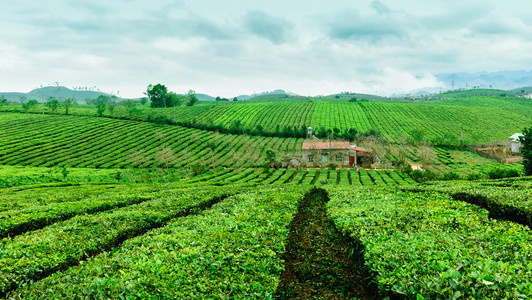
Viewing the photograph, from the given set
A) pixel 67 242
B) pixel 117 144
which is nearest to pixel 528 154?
pixel 67 242

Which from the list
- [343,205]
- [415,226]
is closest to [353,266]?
[415,226]

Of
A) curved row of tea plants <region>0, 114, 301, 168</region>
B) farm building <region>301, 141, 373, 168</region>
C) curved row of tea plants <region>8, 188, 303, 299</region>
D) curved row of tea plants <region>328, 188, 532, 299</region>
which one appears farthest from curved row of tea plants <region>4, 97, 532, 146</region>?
curved row of tea plants <region>8, 188, 303, 299</region>

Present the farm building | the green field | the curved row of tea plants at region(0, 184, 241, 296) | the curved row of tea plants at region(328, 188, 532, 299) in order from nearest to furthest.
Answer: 1. the curved row of tea plants at region(328, 188, 532, 299)
2. the green field
3. the curved row of tea plants at region(0, 184, 241, 296)
4. the farm building

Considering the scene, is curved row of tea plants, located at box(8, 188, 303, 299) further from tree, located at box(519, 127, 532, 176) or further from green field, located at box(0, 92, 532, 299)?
tree, located at box(519, 127, 532, 176)

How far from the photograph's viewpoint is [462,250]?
866 centimetres

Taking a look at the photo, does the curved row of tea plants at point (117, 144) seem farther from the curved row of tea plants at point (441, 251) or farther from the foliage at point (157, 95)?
the curved row of tea plants at point (441, 251)

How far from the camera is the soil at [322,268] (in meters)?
9.87

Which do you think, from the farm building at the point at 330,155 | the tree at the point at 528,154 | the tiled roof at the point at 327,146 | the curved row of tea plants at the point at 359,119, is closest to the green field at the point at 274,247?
the tree at the point at 528,154

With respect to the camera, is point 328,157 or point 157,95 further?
point 157,95

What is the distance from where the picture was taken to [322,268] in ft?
38.2

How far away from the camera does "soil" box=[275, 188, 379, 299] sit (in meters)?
9.87

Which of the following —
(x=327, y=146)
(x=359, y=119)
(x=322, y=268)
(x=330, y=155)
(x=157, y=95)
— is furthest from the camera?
(x=157, y=95)

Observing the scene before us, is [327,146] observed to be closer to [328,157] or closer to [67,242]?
[328,157]

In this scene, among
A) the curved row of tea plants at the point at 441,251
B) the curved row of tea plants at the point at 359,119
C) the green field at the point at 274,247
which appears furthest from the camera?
the curved row of tea plants at the point at 359,119
